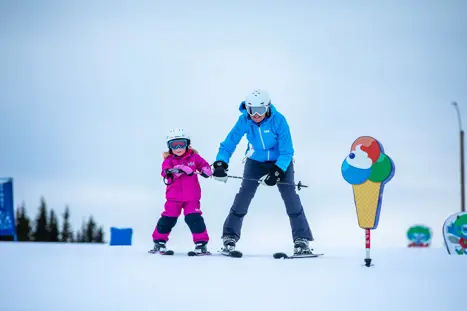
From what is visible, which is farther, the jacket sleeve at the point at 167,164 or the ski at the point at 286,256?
the jacket sleeve at the point at 167,164

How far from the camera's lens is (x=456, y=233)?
7738 mm

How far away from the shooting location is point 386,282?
5.56 metres

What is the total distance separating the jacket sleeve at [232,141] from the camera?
7809 mm

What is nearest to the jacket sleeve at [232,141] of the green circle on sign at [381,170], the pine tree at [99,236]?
the green circle on sign at [381,170]

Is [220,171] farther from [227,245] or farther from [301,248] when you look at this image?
[301,248]

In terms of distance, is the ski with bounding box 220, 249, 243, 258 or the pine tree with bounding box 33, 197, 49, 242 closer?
the ski with bounding box 220, 249, 243, 258

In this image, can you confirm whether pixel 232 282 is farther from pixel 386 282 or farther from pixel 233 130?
pixel 233 130

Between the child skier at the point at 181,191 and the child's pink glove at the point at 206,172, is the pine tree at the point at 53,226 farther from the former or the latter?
the child's pink glove at the point at 206,172

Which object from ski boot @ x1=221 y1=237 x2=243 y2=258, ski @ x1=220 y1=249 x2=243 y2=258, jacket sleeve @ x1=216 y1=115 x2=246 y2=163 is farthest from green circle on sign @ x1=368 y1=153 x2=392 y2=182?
ski boot @ x1=221 y1=237 x2=243 y2=258

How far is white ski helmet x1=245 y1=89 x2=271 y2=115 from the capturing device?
747cm

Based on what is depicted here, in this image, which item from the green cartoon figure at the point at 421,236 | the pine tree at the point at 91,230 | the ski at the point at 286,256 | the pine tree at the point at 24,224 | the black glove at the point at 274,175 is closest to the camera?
the ski at the point at 286,256

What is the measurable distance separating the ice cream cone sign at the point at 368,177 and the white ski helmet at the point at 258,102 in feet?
4.59

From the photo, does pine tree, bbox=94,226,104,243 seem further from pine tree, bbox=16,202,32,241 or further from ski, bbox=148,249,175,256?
ski, bbox=148,249,175,256

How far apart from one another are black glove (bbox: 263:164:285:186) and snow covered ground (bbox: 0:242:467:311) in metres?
0.90
